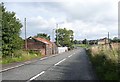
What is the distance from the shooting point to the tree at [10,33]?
38500mm

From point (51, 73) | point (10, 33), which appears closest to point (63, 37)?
point (10, 33)

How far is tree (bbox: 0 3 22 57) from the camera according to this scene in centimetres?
3850

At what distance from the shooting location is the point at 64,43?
484 feet

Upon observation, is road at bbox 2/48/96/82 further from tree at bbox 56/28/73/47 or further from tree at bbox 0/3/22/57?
tree at bbox 56/28/73/47

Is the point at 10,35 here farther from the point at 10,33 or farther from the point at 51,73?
the point at 51,73

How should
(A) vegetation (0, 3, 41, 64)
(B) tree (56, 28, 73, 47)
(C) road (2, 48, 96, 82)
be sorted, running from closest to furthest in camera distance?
(C) road (2, 48, 96, 82) < (A) vegetation (0, 3, 41, 64) < (B) tree (56, 28, 73, 47)

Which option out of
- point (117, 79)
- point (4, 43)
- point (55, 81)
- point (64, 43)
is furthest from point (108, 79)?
point (64, 43)

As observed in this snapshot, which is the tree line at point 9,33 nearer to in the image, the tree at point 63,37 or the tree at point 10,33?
the tree at point 10,33

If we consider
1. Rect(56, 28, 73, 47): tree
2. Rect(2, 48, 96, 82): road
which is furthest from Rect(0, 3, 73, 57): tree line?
Rect(56, 28, 73, 47): tree

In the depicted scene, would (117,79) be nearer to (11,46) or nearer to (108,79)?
(108,79)

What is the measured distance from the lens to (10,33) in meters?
39.7

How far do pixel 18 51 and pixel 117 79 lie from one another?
97.7ft

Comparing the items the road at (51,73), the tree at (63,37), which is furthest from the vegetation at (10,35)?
the tree at (63,37)

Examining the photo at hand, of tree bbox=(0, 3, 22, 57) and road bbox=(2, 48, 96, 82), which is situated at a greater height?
tree bbox=(0, 3, 22, 57)
